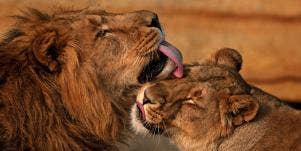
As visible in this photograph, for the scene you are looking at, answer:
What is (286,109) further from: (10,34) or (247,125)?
(10,34)

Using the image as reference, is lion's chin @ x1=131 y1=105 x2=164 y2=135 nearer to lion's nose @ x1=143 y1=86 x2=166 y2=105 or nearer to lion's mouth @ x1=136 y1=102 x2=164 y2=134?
lion's mouth @ x1=136 y1=102 x2=164 y2=134

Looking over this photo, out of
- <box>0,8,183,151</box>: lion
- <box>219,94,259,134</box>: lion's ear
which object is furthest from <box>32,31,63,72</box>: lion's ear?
<box>219,94,259,134</box>: lion's ear

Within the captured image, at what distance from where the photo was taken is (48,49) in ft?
17.0

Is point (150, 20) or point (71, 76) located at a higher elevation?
point (150, 20)

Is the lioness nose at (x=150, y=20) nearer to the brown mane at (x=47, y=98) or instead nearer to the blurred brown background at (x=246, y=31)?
the brown mane at (x=47, y=98)

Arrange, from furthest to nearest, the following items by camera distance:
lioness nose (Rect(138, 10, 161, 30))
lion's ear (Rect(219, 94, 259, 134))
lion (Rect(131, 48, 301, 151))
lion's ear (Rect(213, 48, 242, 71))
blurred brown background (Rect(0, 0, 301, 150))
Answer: blurred brown background (Rect(0, 0, 301, 150)), lion's ear (Rect(213, 48, 242, 71)), lioness nose (Rect(138, 10, 161, 30)), lion (Rect(131, 48, 301, 151)), lion's ear (Rect(219, 94, 259, 134))

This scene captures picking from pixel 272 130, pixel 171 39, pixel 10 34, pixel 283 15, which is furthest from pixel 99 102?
pixel 283 15

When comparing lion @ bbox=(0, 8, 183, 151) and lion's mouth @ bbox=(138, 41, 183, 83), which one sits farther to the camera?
→ lion's mouth @ bbox=(138, 41, 183, 83)

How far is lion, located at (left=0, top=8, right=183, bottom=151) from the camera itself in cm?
517

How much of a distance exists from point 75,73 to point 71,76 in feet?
0.11

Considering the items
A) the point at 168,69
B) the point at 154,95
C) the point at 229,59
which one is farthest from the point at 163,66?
the point at 229,59

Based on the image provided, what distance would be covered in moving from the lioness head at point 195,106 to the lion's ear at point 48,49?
2.05 feet

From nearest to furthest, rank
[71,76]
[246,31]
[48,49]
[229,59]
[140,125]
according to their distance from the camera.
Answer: [48,49] < [71,76] < [140,125] < [229,59] < [246,31]

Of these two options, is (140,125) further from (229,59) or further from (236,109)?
(229,59)
